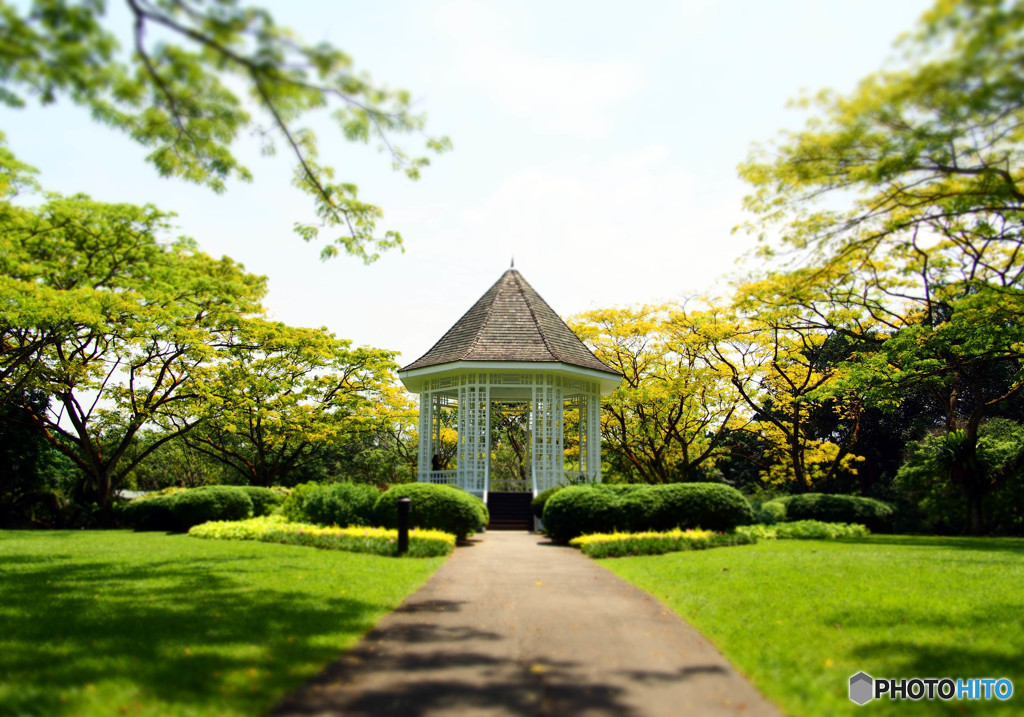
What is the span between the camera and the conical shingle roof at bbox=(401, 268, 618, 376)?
1953 cm

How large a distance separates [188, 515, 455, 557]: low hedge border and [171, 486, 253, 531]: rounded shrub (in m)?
1.41

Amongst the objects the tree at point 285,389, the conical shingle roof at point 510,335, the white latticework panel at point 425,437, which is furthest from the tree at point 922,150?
the tree at point 285,389

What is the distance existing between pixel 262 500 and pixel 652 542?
38.8 ft

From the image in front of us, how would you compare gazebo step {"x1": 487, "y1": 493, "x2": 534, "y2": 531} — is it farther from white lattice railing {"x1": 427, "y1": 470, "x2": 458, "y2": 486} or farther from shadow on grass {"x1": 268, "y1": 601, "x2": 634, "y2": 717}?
shadow on grass {"x1": 268, "y1": 601, "x2": 634, "y2": 717}

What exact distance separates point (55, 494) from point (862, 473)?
36.5 meters

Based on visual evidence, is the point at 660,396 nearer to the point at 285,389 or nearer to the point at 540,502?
the point at 540,502

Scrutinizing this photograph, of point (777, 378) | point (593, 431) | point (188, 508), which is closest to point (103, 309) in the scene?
point (188, 508)

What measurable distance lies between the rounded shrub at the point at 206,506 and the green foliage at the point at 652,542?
9484 mm

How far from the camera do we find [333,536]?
43.2 ft

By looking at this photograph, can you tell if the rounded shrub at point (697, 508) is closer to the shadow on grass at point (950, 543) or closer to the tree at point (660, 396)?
the shadow on grass at point (950, 543)

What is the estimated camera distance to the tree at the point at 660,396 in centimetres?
2611

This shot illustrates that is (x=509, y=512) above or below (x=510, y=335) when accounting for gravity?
below

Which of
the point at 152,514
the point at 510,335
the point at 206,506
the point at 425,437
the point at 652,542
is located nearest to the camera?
the point at 652,542

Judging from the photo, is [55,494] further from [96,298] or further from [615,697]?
[615,697]
